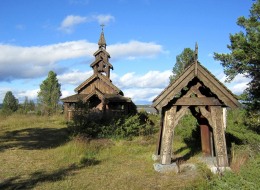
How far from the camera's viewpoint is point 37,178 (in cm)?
973

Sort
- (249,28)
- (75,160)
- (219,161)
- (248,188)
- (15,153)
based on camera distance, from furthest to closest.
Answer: (249,28)
(15,153)
(75,160)
(219,161)
(248,188)

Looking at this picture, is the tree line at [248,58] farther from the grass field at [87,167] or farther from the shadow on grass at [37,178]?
the shadow on grass at [37,178]

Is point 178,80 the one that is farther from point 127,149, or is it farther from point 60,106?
point 60,106

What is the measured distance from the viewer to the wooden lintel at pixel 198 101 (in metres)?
10.4

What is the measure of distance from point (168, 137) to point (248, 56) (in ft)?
36.3

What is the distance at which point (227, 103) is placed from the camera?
33.3 ft

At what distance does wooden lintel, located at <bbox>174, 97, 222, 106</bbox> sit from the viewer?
408 inches

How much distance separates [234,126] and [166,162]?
25.0 feet

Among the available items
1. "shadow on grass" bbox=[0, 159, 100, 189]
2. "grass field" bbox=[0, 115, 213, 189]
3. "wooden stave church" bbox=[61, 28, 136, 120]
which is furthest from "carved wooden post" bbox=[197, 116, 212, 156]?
"wooden stave church" bbox=[61, 28, 136, 120]

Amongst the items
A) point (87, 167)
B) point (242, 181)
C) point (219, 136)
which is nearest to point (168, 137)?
point (219, 136)

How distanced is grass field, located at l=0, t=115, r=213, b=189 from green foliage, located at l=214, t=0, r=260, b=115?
557 centimetres

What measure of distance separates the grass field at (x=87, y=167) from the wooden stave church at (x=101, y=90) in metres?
13.5

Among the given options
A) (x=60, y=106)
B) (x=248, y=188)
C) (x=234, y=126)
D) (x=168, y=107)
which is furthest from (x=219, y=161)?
(x=60, y=106)

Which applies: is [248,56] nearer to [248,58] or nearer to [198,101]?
[248,58]
